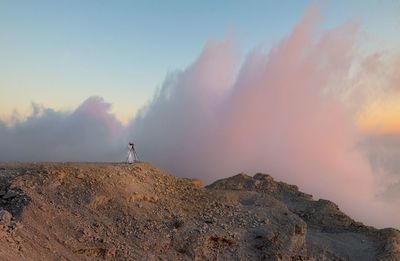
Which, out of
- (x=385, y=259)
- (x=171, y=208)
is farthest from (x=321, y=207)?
(x=171, y=208)

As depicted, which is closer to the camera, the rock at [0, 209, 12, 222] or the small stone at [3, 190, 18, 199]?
the rock at [0, 209, 12, 222]

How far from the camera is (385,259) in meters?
34.1

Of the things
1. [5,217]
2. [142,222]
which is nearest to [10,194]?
[5,217]

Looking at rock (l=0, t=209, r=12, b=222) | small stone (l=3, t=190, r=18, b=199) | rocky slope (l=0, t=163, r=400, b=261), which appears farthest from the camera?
small stone (l=3, t=190, r=18, b=199)

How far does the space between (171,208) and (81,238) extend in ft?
22.8

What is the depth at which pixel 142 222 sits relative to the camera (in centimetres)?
2802

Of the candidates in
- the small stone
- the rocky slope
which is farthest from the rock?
the small stone

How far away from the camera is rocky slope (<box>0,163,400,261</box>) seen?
24547 millimetres

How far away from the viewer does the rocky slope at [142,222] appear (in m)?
24.5

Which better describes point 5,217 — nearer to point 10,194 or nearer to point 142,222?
point 10,194

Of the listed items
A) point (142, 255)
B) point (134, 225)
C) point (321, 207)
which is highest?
point (321, 207)

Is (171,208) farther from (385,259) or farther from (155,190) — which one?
(385,259)

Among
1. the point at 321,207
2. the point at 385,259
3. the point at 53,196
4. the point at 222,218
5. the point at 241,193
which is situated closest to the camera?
the point at 53,196

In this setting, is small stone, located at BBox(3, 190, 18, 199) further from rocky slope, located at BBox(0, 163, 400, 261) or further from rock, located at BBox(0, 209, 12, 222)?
rock, located at BBox(0, 209, 12, 222)
